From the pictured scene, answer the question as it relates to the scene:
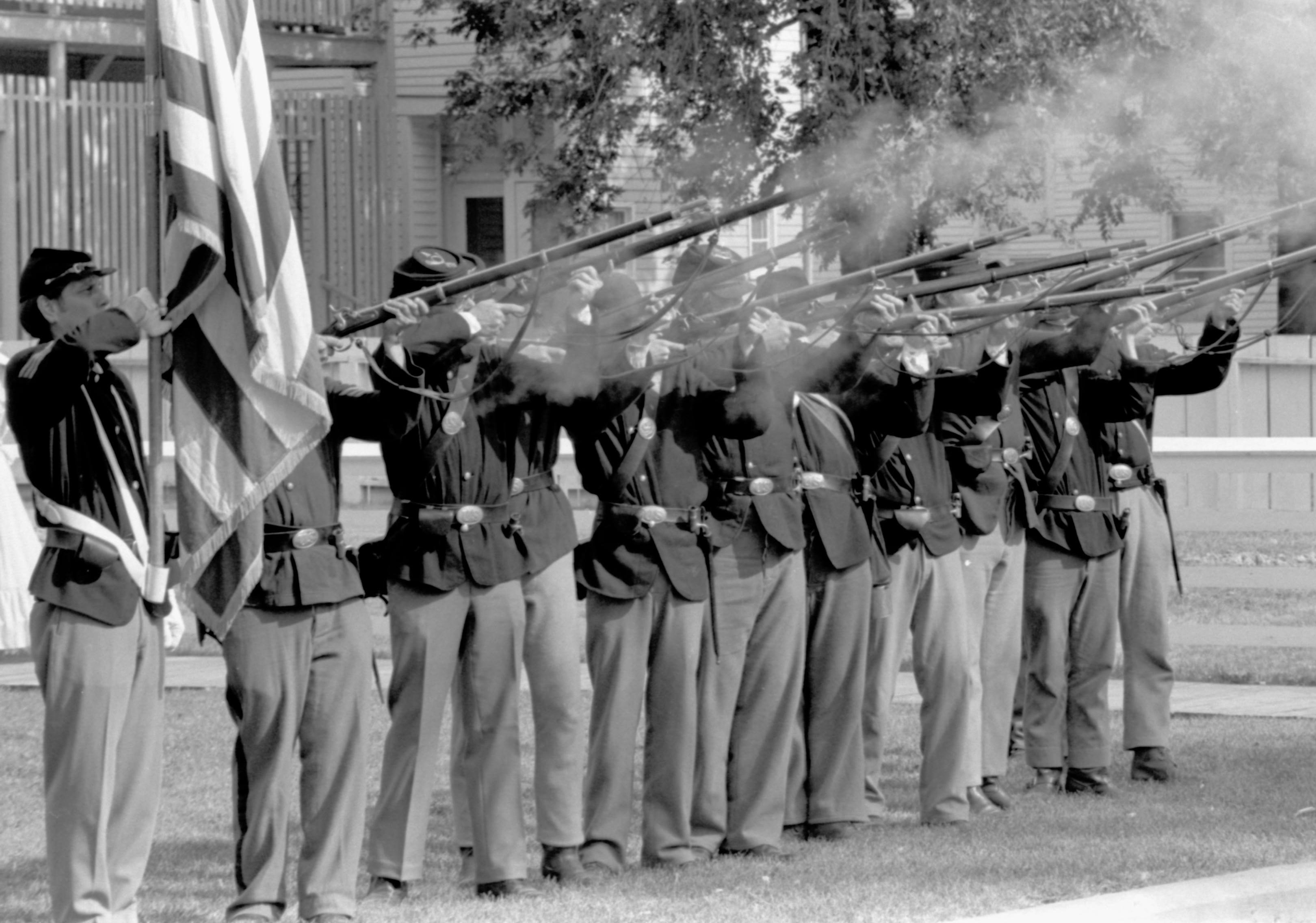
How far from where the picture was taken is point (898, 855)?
6672 millimetres

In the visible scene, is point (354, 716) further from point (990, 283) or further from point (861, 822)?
point (990, 283)

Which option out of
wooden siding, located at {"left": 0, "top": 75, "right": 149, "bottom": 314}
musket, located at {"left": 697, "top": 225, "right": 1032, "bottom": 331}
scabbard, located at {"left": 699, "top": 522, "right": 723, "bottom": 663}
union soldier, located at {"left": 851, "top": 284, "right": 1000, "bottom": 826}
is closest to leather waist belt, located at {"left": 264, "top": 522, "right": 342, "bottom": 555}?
scabbard, located at {"left": 699, "top": 522, "right": 723, "bottom": 663}

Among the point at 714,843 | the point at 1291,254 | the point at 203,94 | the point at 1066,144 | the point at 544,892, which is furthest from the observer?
the point at 1066,144

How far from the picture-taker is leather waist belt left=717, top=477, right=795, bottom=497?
684 centimetres

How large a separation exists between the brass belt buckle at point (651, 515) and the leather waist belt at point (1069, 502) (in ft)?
7.16

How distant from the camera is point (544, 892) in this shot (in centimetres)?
612

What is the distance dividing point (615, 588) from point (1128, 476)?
110 inches

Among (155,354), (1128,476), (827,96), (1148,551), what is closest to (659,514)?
(155,354)

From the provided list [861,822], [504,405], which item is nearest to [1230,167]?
[861,822]

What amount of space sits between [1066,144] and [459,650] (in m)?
12.1

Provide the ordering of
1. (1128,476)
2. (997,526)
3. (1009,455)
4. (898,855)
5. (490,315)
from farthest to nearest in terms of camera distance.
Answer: (1128,476) → (1009,455) → (997,526) → (898,855) → (490,315)

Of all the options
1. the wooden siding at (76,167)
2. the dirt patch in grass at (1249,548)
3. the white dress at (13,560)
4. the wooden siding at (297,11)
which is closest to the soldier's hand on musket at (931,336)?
the white dress at (13,560)

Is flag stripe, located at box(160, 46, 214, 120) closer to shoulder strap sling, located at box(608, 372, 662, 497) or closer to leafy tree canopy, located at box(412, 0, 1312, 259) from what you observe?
shoulder strap sling, located at box(608, 372, 662, 497)

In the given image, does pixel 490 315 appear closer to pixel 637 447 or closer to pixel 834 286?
pixel 637 447
